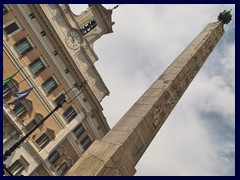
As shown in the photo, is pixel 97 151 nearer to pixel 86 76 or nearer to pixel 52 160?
pixel 52 160

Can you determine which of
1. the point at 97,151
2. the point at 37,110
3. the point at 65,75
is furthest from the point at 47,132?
the point at 97,151

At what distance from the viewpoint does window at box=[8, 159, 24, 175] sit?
67.3 ft

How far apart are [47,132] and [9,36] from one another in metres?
7.05

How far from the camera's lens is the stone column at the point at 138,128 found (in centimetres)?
731

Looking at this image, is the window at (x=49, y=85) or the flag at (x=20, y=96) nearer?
the flag at (x=20, y=96)

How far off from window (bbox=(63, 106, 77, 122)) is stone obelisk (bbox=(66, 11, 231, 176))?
12940 millimetres

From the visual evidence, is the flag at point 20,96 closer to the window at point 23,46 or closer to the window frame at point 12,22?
the window at point 23,46

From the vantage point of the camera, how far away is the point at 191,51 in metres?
13.6

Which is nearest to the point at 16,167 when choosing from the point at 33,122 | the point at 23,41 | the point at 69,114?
the point at 33,122

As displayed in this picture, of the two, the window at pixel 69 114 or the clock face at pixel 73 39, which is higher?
the clock face at pixel 73 39

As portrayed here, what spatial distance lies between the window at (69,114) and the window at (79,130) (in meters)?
1.13

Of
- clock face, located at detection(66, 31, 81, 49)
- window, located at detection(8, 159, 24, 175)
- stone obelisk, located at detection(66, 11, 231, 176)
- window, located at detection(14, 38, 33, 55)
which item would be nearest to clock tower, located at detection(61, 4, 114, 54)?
clock face, located at detection(66, 31, 81, 49)

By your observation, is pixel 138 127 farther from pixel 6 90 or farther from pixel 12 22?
pixel 12 22

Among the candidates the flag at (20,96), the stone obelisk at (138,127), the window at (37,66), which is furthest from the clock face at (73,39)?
the stone obelisk at (138,127)
